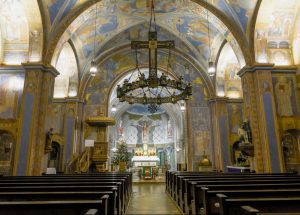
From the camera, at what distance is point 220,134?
49.8ft

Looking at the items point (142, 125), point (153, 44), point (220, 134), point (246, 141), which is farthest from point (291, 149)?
point (142, 125)

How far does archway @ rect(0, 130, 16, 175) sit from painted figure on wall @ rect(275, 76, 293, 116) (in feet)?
37.4

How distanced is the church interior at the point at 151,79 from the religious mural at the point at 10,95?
0.04 meters

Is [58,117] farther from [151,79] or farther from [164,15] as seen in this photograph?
[164,15]

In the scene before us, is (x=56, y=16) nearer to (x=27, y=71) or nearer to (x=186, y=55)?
(x=27, y=71)

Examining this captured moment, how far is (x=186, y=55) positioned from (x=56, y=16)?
29.7ft

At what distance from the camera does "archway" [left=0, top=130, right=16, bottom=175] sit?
9531 millimetres

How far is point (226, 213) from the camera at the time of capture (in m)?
2.48

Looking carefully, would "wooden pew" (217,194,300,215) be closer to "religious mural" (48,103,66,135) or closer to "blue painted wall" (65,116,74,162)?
"blue painted wall" (65,116,74,162)

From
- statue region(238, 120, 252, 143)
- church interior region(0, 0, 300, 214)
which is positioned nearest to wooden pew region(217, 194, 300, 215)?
church interior region(0, 0, 300, 214)

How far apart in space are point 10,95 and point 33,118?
69.0 inches

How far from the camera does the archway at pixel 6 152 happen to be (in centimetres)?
953

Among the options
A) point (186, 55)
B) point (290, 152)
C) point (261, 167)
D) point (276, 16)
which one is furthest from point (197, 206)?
point (186, 55)

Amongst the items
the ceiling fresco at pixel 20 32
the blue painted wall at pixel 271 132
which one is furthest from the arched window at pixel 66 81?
the blue painted wall at pixel 271 132
